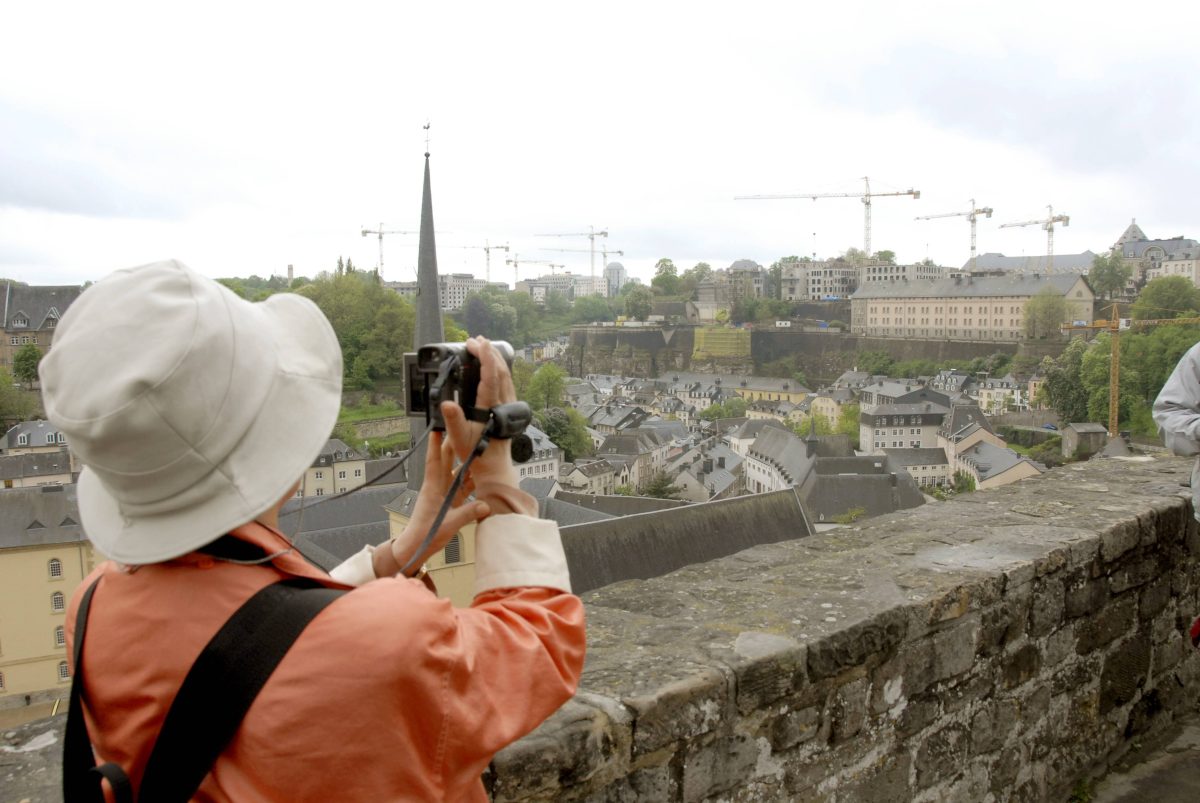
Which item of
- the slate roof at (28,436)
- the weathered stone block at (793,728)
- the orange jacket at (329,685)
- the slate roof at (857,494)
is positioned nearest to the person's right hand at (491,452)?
the orange jacket at (329,685)

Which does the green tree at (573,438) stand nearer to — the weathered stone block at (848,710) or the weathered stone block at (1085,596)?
the weathered stone block at (1085,596)

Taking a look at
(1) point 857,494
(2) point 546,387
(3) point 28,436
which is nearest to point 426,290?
(1) point 857,494

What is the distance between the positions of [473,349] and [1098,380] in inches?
2375

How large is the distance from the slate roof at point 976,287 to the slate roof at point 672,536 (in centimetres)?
5852

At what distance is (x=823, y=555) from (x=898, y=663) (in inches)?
25.6

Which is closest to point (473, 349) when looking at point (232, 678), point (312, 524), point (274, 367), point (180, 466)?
point (274, 367)

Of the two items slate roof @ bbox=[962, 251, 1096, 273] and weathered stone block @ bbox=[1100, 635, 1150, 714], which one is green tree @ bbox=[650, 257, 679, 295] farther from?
weathered stone block @ bbox=[1100, 635, 1150, 714]

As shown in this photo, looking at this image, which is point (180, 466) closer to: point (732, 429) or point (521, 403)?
point (521, 403)

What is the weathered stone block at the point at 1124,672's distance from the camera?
9.98ft

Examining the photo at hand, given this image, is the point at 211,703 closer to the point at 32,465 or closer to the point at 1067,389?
the point at 32,465

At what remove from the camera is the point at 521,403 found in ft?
3.91

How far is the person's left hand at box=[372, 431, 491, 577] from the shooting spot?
123cm

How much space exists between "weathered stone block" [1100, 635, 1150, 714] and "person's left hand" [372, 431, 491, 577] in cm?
262

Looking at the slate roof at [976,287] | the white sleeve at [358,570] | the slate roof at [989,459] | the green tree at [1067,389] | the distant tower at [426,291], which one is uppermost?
the slate roof at [976,287]
